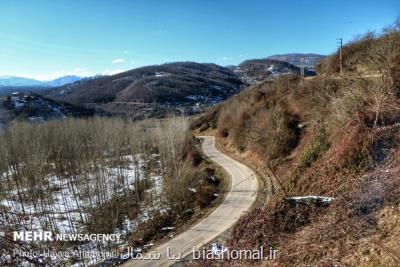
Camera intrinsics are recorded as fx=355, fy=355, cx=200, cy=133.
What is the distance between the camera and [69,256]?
21.8 metres

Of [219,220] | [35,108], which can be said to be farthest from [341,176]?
[35,108]

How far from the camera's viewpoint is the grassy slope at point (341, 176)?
40.4ft

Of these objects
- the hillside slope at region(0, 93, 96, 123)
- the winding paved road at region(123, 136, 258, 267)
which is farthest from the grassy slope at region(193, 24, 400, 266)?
the hillside slope at region(0, 93, 96, 123)

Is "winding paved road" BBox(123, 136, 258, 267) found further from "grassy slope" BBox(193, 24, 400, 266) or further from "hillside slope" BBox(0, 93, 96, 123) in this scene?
"hillside slope" BBox(0, 93, 96, 123)

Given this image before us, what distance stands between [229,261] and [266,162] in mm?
23645

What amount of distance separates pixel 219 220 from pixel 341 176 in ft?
30.6

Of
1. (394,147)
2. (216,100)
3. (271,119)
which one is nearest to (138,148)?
(271,119)

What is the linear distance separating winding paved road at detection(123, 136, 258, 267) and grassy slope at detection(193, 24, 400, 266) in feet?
8.91

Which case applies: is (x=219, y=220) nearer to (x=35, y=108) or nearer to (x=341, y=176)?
(x=341, y=176)

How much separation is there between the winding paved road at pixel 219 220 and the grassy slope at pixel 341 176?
8.91 ft

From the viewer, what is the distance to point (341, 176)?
19.4 metres

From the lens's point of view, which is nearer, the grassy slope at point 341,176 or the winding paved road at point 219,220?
the grassy slope at point 341,176

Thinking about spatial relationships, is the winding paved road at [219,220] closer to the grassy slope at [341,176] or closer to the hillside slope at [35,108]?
the grassy slope at [341,176]

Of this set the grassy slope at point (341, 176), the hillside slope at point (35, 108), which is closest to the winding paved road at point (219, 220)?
the grassy slope at point (341, 176)
